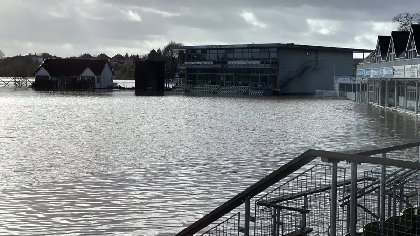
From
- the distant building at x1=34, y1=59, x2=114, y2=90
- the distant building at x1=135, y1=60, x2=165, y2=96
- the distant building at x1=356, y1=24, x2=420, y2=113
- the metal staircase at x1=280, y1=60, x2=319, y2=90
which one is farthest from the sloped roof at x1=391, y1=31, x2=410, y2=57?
the distant building at x1=34, y1=59, x2=114, y2=90

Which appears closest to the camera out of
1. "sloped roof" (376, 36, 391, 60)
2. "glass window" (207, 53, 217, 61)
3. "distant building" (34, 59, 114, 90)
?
"sloped roof" (376, 36, 391, 60)

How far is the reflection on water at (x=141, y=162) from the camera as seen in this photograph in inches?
547

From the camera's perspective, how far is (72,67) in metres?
114

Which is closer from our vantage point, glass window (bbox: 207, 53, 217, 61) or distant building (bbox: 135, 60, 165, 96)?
glass window (bbox: 207, 53, 217, 61)

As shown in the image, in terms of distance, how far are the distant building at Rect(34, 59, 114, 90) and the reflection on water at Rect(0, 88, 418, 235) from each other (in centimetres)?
7082

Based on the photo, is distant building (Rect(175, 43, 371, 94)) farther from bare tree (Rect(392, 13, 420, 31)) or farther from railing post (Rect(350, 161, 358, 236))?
railing post (Rect(350, 161, 358, 236))

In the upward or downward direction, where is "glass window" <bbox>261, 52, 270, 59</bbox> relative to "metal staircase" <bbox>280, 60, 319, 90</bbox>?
upward

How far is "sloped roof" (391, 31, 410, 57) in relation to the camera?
52688 millimetres

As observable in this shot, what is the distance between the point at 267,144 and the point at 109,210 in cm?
1392

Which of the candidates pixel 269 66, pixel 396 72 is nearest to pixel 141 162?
pixel 396 72

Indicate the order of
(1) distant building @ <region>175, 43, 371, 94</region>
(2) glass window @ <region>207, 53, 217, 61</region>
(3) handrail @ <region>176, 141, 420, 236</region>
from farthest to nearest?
(2) glass window @ <region>207, 53, 217, 61</region> < (1) distant building @ <region>175, 43, 371, 94</region> < (3) handrail @ <region>176, 141, 420, 236</region>

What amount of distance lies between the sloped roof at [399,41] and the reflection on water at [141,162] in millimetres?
11120

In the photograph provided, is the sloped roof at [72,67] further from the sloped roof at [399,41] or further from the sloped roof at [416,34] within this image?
the sloped roof at [416,34]

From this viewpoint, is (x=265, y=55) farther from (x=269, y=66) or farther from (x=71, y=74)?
(x=71, y=74)
